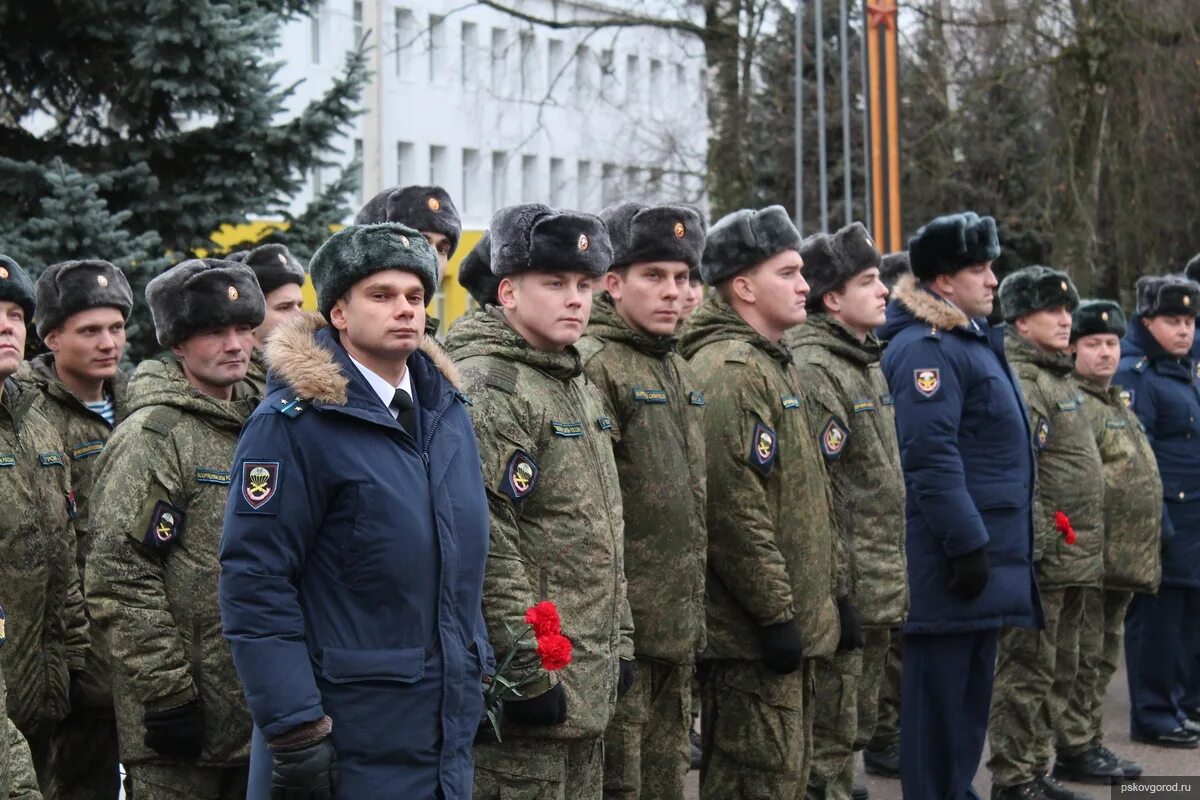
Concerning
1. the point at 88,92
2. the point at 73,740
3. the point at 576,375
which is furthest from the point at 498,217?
the point at 88,92

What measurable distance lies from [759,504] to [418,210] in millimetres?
1608

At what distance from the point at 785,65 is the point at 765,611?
2502 centimetres

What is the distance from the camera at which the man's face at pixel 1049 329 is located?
8.78 m

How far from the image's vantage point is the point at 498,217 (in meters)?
5.72

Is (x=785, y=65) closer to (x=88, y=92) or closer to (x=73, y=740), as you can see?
(x=88, y=92)

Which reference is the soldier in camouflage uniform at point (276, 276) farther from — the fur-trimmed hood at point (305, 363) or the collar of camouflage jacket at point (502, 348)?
the fur-trimmed hood at point (305, 363)

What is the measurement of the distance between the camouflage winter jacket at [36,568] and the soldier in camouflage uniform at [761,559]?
2181mm

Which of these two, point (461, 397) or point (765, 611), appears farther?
point (765, 611)

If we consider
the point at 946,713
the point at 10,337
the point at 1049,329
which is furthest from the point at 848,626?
the point at 10,337

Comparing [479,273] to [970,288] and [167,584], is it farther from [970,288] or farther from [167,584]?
[970,288]

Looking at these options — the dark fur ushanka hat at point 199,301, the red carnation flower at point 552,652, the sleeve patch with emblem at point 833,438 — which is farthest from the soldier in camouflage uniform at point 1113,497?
the dark fur ushanka hat at point 199,301

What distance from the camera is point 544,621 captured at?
510 centimetres

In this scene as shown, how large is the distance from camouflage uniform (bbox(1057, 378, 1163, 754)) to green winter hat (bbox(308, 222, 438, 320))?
18.6 ft

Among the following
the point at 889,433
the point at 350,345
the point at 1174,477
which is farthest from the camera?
the point at 1174,477
